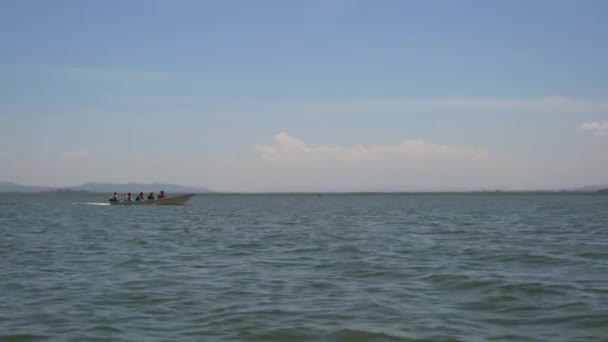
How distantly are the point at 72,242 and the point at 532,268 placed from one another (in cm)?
2139

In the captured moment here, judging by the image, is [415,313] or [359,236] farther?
[359,236]

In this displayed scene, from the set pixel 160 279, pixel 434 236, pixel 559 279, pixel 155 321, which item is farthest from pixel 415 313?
pixel 434 236

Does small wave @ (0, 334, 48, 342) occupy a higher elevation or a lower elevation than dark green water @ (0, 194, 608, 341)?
lower

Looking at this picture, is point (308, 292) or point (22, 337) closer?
point (22, 337)

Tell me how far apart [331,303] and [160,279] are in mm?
5969

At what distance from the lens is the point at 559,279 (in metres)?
16.7

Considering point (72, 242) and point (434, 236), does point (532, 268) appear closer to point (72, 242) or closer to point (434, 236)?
point (434, 236)

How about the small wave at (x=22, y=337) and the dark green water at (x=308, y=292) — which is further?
the dark green water at (x=308, y=292)

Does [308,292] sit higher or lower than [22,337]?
higher

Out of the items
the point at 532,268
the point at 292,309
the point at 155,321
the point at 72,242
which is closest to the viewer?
the point at 155,321

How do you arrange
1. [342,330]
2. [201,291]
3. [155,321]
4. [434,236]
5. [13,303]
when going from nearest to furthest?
[342,330], [155,321], [13,303], [201,291], [434,236]

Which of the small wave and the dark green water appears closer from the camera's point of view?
the small wave

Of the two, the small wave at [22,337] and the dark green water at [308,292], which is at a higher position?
the dark green water at [308,292]

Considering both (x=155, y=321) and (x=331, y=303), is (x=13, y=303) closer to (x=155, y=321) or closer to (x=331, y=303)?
(x=155, y=321)
